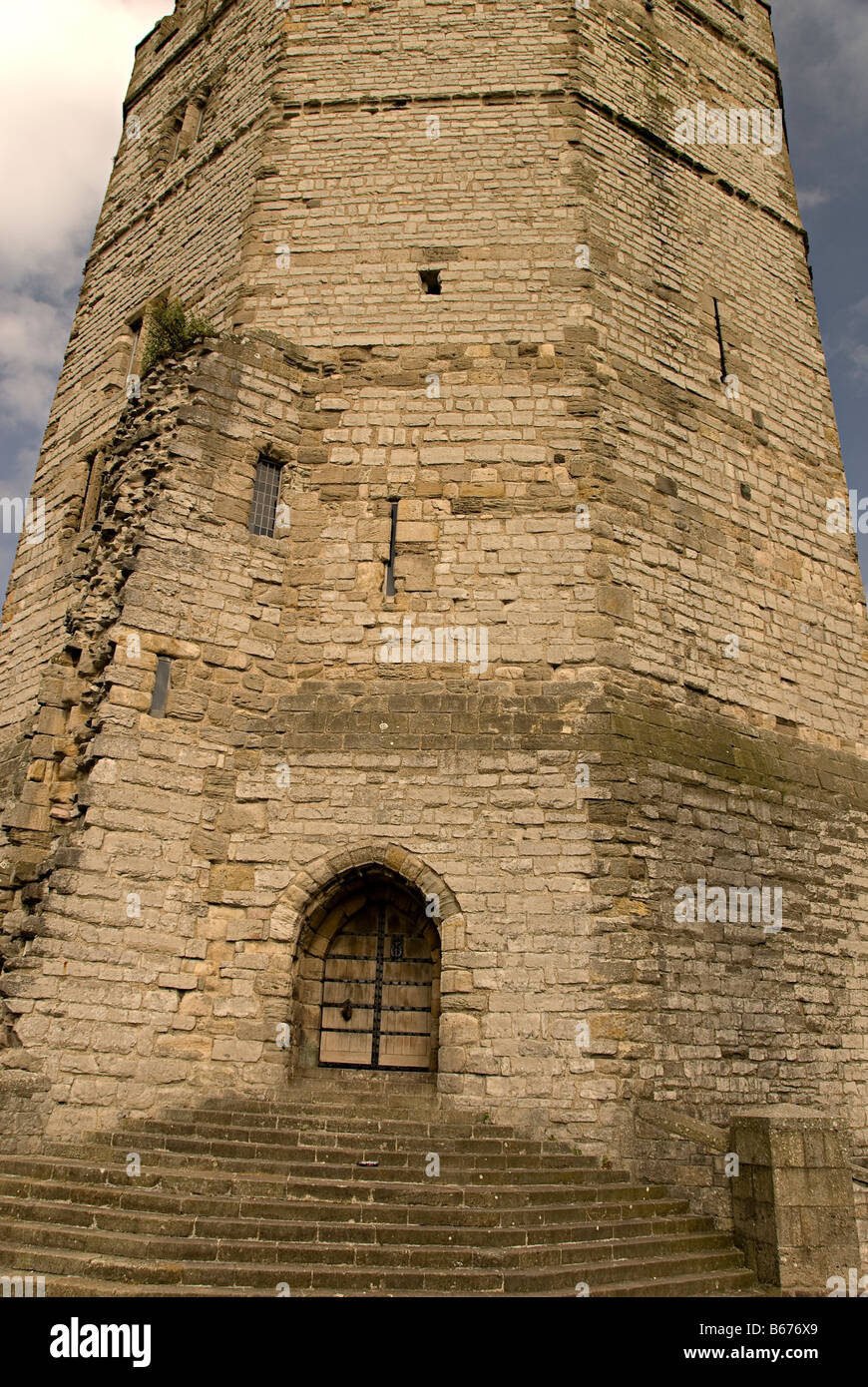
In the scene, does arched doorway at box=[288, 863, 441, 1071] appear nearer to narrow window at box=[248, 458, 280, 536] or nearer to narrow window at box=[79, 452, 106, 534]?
narrow window at box=[248, 458, 280, 536]

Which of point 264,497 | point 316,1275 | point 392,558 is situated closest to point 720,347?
point 392,558

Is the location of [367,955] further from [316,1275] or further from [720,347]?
[720,347]

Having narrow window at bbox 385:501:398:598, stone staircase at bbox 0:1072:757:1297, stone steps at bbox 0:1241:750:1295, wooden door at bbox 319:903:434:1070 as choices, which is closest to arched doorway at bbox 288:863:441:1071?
wooden door at bbox 319:903:434:1070

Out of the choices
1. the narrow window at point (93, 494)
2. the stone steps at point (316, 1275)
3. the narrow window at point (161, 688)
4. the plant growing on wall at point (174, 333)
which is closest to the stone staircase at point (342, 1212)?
the stone steps at point (316, 1275)

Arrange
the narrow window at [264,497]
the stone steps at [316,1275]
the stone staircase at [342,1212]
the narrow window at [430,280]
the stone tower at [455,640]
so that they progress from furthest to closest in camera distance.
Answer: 1. the narrow window at [430,280]
2. the narrow window at [264,497]
3. the stone tower at [455,640]
4. the stone staircase at [342,1212]
5. the stone steps at [316,1275]

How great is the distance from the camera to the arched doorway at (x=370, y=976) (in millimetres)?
7543

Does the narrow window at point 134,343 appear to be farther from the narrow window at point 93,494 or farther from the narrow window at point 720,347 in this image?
the narrow window at point 720,347

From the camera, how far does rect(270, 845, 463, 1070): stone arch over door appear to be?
295 inches

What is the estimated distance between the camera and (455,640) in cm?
827

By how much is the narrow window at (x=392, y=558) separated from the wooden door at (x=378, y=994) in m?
2.75

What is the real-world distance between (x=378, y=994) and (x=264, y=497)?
455 cm

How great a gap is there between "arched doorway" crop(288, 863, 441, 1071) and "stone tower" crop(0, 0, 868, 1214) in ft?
0.11
